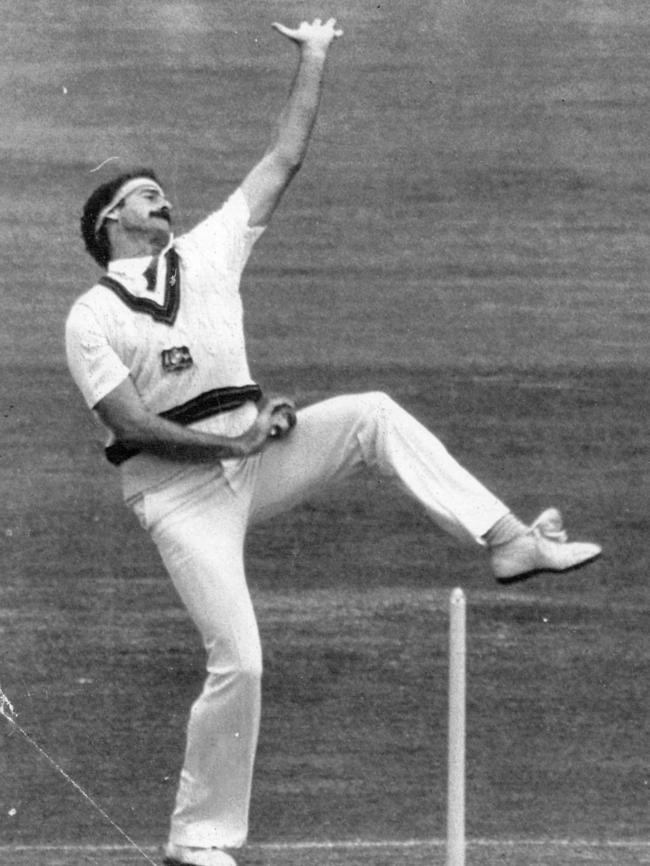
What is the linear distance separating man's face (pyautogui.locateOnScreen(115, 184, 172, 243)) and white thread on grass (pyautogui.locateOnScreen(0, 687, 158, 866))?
2041mm

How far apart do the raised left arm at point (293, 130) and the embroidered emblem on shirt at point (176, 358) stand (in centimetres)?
63

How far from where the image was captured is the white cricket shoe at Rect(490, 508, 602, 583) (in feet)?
22.4

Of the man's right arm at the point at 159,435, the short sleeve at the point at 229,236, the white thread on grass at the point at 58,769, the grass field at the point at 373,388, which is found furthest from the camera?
the grass field at the point at 373,388

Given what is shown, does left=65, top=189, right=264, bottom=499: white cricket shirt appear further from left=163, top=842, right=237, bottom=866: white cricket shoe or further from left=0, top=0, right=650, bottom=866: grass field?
left=0, top=0, right=650, bottom=866: grass field

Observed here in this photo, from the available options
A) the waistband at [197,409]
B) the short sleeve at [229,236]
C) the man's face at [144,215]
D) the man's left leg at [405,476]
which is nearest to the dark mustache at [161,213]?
the man's face at [144,215]

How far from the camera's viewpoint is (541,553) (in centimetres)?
683

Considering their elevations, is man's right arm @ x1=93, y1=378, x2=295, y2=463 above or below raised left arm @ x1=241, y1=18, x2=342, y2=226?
below

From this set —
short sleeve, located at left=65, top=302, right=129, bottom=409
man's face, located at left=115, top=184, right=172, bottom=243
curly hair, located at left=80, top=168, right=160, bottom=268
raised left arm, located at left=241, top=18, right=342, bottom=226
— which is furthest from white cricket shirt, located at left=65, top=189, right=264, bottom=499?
raised left arm, located at left=241, top=18, right=342, bottom=226

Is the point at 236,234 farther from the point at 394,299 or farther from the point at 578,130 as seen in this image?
the point at 578,130

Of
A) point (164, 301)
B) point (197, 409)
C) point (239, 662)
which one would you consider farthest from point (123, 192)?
point (239, 662)

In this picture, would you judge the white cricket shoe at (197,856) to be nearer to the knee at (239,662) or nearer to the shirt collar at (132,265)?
the knee at (239,662)

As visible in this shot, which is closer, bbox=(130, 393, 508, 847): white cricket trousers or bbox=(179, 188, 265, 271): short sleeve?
bbox=(130, 393, 508, 847): white cricket trousers

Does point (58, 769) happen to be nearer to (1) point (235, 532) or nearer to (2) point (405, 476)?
(1) point (235, 532)

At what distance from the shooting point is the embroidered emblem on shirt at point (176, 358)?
278 inches
